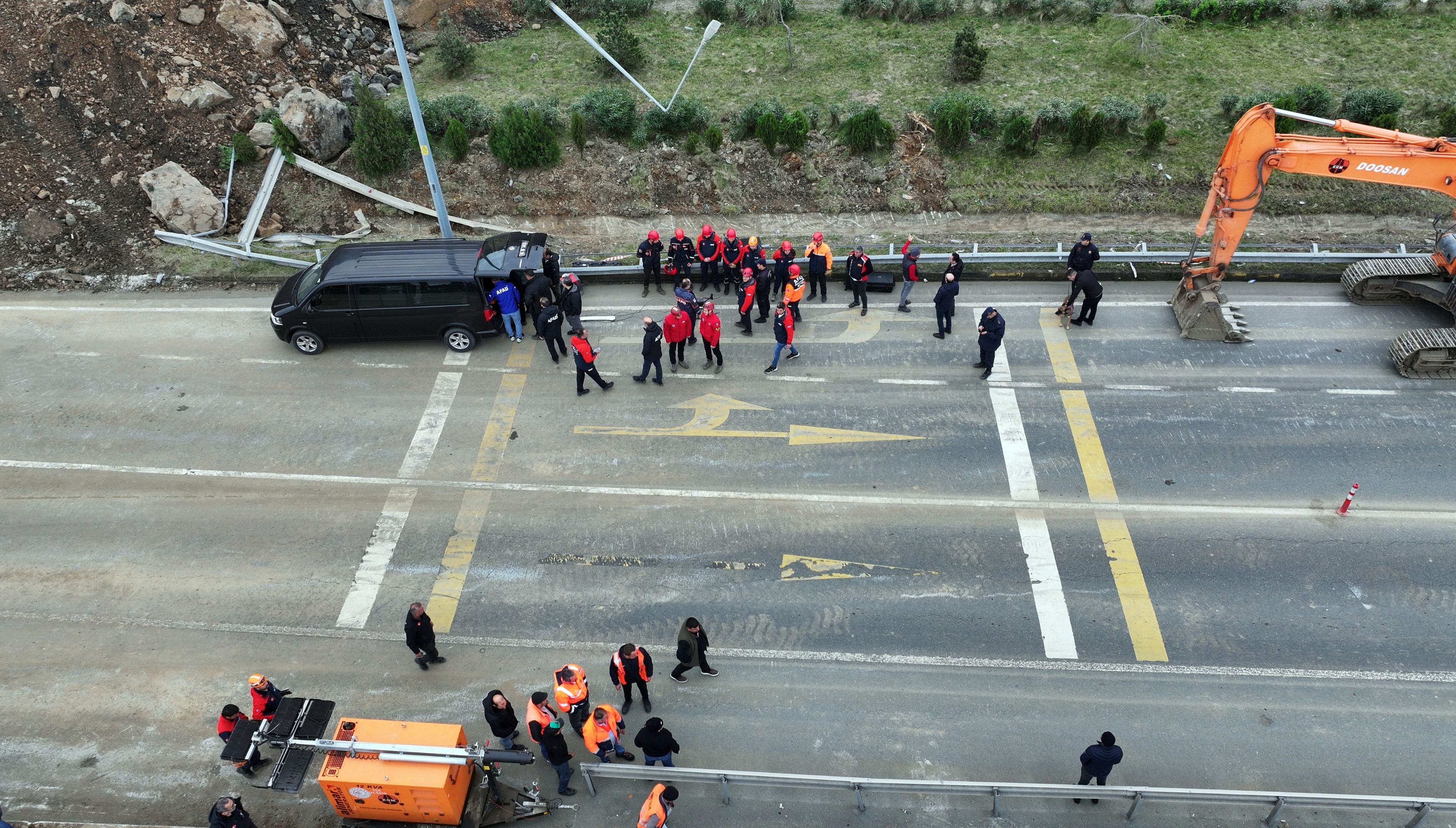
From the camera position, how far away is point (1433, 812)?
8.74 m

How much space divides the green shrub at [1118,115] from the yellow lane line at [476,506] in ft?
50.4

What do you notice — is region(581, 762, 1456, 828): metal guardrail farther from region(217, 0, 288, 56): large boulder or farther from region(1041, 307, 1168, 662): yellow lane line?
region(217, 0, 288, 56): large boulder

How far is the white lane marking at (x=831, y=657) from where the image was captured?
10133 mm

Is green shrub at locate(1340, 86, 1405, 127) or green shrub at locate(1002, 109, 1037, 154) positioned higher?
green shrub at locate(1340, 86, 1405, 127)

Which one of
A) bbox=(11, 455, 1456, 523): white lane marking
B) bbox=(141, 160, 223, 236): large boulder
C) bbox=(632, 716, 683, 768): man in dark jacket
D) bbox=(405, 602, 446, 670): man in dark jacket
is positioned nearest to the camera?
bbox=(632, 716, 683, 768): man in dark jacket

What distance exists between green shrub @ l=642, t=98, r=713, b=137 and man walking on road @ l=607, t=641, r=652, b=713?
15584 millimetres

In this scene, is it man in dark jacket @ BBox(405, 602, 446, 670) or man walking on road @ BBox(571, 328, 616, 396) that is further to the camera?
man walking on road @ BBox(571, 328, 616, 396)

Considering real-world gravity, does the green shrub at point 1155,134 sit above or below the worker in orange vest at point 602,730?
above

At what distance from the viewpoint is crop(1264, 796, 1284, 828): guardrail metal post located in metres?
8.41

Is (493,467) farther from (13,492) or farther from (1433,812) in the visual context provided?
(1433,812)

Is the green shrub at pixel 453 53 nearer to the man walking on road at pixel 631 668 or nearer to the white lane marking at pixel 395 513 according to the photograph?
the white lane marking at pixel 395 513

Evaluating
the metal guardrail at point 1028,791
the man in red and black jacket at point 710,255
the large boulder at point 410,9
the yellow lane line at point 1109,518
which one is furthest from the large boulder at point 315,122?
the metal guardrail at point 1028,791

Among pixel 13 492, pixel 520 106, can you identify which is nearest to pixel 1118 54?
pixel 520 106

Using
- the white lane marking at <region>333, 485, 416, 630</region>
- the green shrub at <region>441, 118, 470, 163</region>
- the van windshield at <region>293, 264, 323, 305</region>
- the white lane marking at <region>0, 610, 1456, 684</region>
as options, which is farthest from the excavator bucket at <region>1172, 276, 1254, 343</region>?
the green shrub at <region>441, 118, 470, 163</region>
